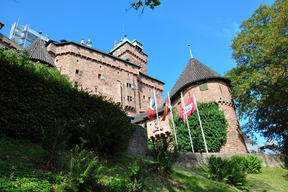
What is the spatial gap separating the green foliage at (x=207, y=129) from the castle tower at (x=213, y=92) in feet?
2.27

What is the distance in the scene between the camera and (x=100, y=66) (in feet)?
144

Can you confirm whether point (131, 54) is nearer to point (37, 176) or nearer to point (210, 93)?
point (210, 93)

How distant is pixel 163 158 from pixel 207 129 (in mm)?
13572

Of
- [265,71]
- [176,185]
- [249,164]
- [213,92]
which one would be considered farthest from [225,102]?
[176,185]

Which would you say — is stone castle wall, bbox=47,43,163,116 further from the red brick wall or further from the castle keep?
the red brick wall

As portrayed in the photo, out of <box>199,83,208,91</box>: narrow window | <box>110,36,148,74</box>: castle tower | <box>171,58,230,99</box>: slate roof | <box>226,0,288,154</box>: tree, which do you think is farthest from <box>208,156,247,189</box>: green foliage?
<box>110,36,148,74</box>: castle tower

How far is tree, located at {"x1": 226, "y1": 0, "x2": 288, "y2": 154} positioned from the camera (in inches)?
616

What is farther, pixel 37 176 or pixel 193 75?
pixel 193 75

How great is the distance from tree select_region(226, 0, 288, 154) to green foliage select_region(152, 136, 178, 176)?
440 inches

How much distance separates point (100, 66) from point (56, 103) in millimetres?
36323

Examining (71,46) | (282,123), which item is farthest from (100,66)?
(282,123)

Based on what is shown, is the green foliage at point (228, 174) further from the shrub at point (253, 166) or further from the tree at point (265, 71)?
the tree at point (265, 71)

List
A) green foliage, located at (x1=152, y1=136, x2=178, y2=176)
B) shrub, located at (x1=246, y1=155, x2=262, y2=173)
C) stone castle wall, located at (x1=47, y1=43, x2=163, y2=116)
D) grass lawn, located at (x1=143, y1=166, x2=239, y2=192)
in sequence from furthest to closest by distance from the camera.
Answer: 1. stone castle wall, located at (x1=47, y1=43, x2=163, y2=116)
2. shrub, located at (x1=246, y1=155, x2=262, y2=173)
3. green foliage, located at (x1=152, y1=136, x2=178, y2=176)
4. grass lawn, located at (x1=143, y1=166, x2=239, y2=192)

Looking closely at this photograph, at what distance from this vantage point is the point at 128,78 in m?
46.6
